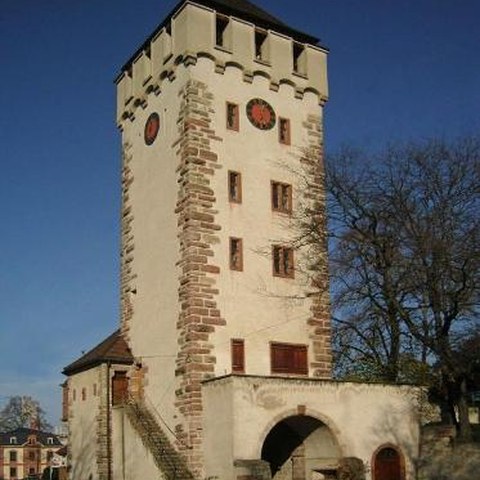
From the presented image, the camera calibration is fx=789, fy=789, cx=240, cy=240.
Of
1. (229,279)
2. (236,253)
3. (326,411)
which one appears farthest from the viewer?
(236,253)

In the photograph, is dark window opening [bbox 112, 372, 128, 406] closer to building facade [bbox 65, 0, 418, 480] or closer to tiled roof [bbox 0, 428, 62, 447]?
building facade [bbox 65, 0, 418, 480]

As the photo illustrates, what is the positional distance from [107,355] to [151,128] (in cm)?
830

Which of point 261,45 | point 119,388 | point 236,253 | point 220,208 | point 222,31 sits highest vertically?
point 222,31

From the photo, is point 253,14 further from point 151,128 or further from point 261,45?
point 151,128

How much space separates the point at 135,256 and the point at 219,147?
17.6ft

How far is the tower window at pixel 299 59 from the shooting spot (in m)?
29.5

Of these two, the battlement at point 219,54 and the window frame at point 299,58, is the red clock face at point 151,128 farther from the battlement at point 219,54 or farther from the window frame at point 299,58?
the window frame at point 299,58

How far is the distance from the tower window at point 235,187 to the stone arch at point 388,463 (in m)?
9.10

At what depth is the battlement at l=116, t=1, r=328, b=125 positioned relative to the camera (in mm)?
26906

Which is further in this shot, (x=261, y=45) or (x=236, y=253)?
(x=261, y=45)

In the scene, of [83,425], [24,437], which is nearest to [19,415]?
[24,437]

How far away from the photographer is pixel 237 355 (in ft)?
80.9

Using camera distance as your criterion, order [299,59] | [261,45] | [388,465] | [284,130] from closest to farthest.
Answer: [388,465]
[284,130]
[261,45]
[299,59]

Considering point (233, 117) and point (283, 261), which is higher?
point (233, 117)
